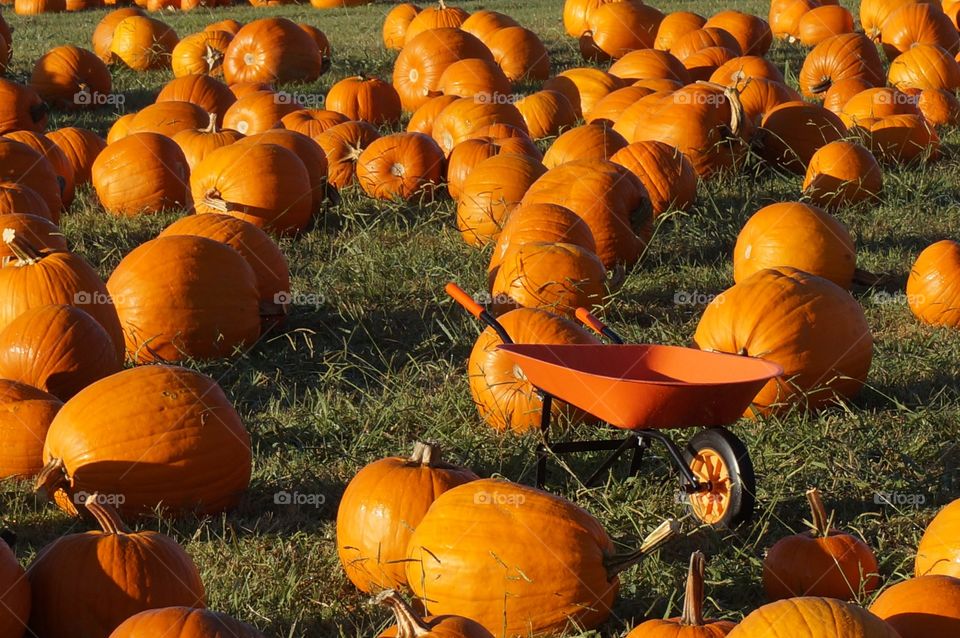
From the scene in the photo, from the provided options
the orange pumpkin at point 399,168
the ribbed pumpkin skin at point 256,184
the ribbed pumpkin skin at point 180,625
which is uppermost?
the ribbed pumpkin skin at point 180,625

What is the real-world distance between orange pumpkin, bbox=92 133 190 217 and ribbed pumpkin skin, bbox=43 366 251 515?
10.4ft

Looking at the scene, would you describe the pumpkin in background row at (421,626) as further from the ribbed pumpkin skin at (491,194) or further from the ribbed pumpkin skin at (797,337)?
the ribbed pumpkin skin at (491,194)

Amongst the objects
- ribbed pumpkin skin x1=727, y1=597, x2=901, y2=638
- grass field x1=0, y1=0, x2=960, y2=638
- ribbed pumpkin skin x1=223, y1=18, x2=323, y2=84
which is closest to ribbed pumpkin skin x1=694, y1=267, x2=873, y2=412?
grass field x1=0, y1=0, x2=960, y2=638

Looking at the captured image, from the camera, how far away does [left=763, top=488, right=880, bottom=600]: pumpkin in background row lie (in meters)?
3.25

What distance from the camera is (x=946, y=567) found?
327 centimetres

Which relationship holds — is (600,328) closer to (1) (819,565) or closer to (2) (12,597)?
(1) (819,565)

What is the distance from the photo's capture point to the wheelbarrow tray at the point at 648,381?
3.62 meters

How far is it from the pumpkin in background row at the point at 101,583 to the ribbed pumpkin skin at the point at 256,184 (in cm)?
354

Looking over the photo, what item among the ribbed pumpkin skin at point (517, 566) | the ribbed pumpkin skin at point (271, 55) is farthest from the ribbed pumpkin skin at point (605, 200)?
the ribbed pumpkin skin at point (271, 55)

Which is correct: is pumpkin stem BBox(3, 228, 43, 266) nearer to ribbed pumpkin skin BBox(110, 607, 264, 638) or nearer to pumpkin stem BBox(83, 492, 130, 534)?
pumpkin stem BBox(83, 492, 130, 534)

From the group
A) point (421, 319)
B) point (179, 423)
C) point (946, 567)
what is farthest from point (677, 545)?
point (421, 319)

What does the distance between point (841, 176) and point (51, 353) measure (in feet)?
14.5

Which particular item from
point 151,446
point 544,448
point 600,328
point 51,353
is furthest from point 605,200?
point 151,446

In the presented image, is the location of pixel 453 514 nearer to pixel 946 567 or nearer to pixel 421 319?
pixel 946 567
